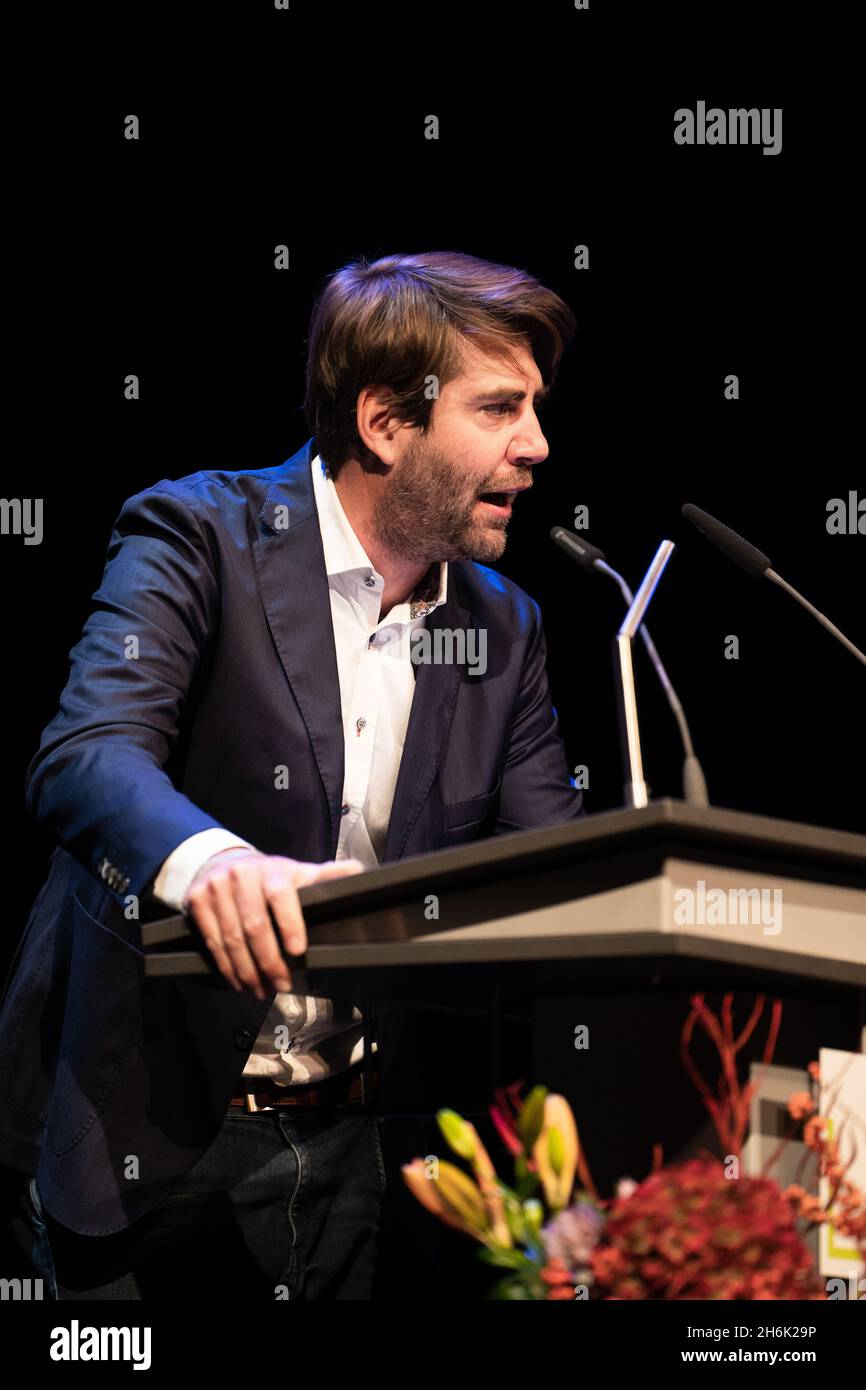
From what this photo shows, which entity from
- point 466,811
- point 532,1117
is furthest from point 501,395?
point 532,1117

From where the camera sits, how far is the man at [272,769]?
1951mm

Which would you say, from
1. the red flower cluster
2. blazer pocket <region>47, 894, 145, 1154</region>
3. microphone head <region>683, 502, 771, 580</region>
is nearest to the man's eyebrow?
microphone head <region>683, 502, 771, 580</region>

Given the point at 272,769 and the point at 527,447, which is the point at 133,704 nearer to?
the point at 272,769

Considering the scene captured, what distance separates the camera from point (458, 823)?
2303mm

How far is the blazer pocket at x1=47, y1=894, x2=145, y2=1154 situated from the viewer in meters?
1.99

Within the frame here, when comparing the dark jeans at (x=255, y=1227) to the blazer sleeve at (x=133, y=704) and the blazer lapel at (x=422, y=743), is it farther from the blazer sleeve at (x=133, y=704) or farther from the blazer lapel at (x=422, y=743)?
the blazer sleeve at (x=133, y=704)

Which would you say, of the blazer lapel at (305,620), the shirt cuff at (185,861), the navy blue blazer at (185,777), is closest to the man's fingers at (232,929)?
the shirt cuff at (185,861)

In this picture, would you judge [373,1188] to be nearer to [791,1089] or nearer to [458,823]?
[458,823]

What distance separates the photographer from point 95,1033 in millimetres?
2016

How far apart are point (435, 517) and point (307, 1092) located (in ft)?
3.06

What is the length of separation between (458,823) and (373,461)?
690 millimetres

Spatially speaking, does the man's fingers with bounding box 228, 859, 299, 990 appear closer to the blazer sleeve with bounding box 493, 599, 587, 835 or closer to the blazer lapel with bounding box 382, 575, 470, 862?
the blazer lapel with bounding box 382, 575, 470, 862

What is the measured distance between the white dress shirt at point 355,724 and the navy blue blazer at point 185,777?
7 cm

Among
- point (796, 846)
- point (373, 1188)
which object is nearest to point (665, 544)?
point (796, 846)
